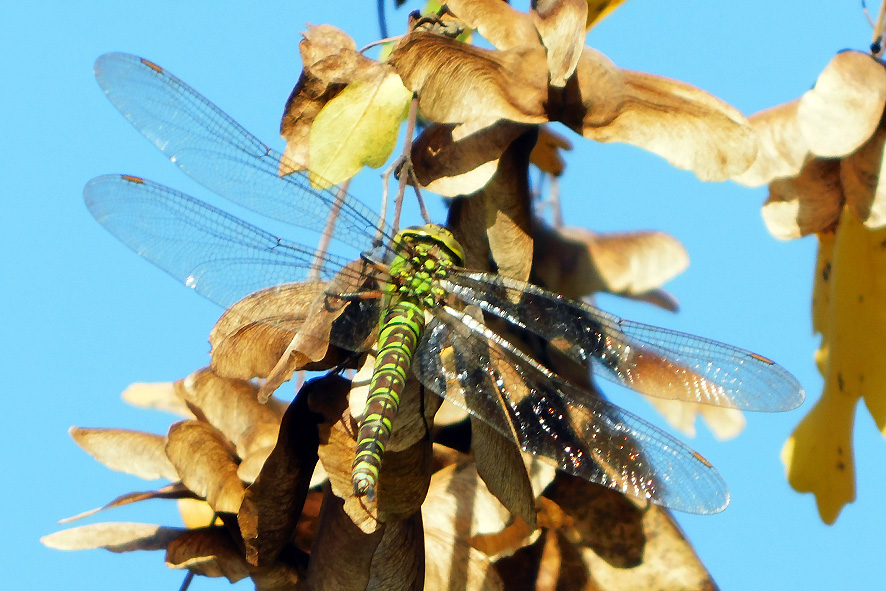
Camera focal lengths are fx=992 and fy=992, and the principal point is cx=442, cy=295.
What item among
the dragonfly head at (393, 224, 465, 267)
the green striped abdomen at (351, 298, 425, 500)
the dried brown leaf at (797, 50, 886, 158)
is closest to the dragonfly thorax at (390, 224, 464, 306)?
the dragonfly head at (393, 224, 465, 267)

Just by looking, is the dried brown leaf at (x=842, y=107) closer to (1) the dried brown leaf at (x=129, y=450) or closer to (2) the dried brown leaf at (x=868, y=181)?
(2) the dried brown leaf at (x=868, y=181)

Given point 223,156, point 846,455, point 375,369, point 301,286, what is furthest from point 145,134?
point 846,455

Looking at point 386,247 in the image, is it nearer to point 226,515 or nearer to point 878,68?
point 226,515

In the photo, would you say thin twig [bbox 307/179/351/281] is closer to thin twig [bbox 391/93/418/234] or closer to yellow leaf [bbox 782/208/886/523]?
thin twig [bbox 391/93/418/234]

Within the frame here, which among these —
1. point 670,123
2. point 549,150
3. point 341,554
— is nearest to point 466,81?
point 670,123

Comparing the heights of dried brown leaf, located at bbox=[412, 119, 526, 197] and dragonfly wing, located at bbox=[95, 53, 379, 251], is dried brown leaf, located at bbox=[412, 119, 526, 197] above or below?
below

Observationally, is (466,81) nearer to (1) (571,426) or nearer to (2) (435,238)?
(2) (435,238)

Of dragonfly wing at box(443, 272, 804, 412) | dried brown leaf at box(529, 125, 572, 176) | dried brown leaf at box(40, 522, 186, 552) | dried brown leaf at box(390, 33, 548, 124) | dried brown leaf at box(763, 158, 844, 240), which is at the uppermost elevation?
dried brown leaf at box(529, 125, 572, 176)
